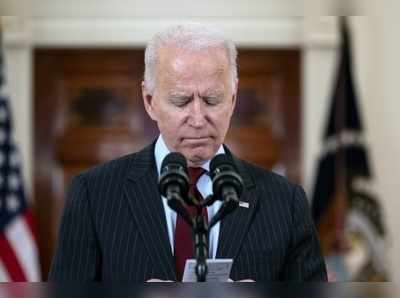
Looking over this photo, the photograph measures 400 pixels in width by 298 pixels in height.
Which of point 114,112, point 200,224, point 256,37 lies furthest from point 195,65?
point 114,112

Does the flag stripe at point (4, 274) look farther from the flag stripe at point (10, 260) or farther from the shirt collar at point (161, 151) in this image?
the shirt collar at point (161, 151)

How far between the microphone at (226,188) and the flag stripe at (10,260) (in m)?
3.55

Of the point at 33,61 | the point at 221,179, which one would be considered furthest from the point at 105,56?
the point at 221,179

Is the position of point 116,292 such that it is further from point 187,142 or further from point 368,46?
point 368,46

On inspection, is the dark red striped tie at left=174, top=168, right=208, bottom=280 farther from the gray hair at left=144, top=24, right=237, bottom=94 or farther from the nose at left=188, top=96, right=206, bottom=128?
the gray hair at left=144, top=24, right=237, bottom=94

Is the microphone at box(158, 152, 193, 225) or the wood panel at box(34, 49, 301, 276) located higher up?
the wood panel at box(34, 49, 301, 276)

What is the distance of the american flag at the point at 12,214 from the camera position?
5.30 meters

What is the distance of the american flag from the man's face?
3.14 metres

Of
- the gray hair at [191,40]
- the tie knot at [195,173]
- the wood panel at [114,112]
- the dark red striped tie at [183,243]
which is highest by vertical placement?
the wood panel at [114,112]

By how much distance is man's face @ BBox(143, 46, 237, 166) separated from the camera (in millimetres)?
2270

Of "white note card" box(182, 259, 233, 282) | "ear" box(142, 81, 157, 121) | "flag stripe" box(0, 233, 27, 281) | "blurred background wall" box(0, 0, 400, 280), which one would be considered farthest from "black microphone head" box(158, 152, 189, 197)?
"blurred background wall" box(0, 0, 400, 280)

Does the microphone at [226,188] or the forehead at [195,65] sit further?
the forehead at [195,65]

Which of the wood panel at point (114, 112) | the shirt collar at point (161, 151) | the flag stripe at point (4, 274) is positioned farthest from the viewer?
the wood panel at point (114, 112)

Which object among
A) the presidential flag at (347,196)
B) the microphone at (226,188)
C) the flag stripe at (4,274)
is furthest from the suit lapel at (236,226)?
the flag stripe at (4,274)
